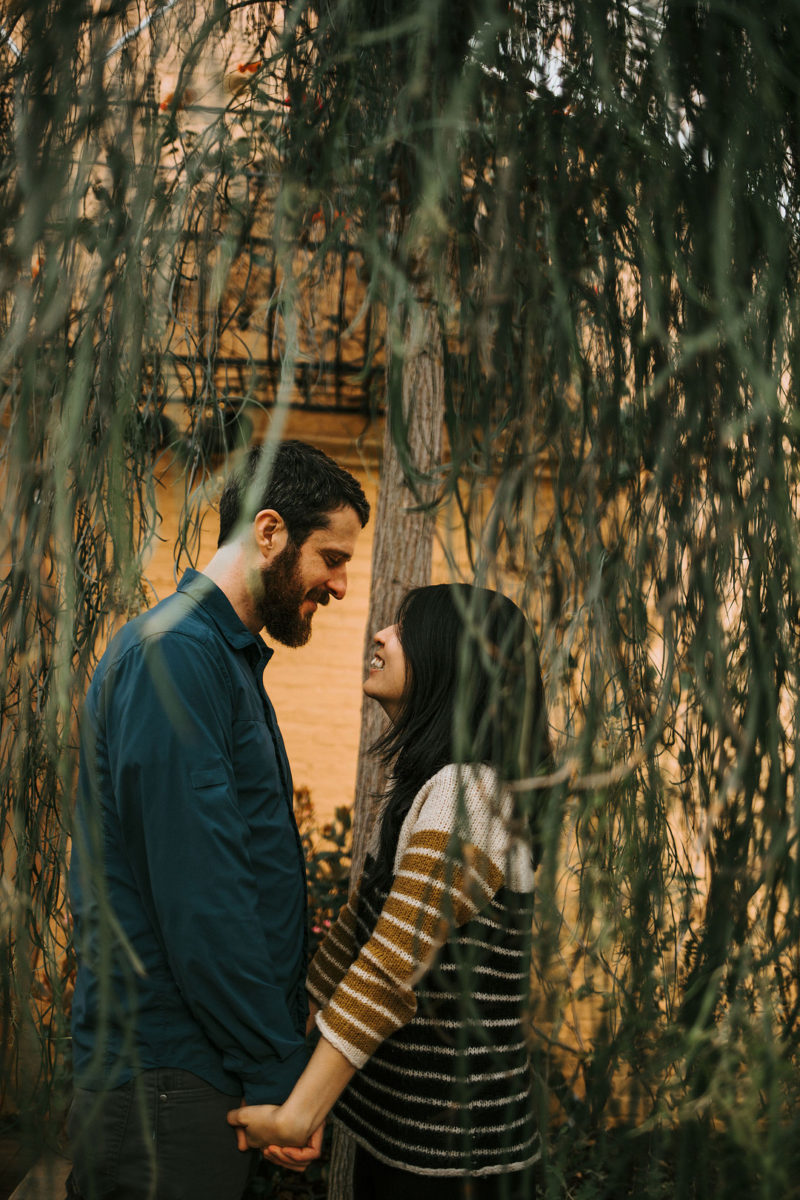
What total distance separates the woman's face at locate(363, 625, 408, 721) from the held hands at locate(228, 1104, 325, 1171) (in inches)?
26.0

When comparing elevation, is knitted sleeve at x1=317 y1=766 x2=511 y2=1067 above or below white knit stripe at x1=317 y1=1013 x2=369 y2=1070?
above

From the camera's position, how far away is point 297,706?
15.1ft

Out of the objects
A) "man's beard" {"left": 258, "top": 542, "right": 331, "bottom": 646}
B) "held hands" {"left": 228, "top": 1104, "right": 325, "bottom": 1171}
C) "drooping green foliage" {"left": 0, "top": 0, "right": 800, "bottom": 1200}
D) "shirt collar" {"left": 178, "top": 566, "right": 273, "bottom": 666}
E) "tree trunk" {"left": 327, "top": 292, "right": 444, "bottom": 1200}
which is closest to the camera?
"drooping green foliage" {"left": 0, "top": 0, "right": 800, "bottom": 1200}

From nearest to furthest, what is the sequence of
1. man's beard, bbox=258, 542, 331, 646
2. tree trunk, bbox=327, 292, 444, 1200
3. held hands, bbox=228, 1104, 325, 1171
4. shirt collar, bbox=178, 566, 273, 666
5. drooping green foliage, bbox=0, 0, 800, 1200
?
drooping green foliage, bbox=0, 0, 800, 1200, held hands, bbox=228, 1104, 325, 1171, shirt collar, bbox=178, 566, 273, 666, man's beard, bbox=258, 542, 331, 646, tree trunk, bbox=327, 292, 444, 1200

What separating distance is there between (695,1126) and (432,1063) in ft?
3.19

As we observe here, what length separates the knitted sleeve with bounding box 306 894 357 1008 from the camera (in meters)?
1.69

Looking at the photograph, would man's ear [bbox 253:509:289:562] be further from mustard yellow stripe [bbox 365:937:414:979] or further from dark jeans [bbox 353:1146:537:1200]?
dark jeans [bbox 353:1146:537:1200]

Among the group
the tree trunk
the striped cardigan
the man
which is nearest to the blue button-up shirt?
the man

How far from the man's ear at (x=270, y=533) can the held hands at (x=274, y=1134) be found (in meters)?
0.86

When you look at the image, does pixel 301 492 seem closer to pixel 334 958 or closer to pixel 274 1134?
pixel 334 958

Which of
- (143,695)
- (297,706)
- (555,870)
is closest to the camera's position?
(555,870)

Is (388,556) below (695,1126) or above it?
above

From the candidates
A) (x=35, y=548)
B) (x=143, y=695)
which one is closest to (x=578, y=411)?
(x=35, y=548)

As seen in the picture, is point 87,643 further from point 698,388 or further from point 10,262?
point 698,388
